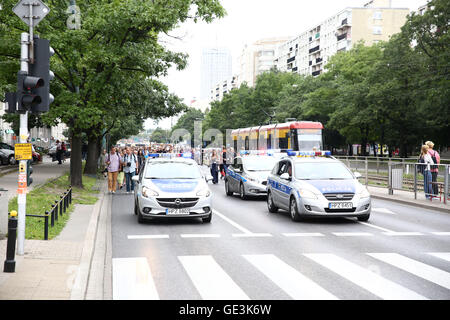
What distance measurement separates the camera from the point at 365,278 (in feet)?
24.0

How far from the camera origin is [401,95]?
159 ft

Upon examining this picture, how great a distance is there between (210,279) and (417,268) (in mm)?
2931

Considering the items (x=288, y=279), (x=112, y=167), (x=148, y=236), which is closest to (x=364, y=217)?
(x=148, y=236)

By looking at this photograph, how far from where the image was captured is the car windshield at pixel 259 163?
67.3 ft

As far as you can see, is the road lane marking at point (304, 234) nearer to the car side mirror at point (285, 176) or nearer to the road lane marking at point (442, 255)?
the road lane marking at point (442, 255)

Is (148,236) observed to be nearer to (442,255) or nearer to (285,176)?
(285,176)

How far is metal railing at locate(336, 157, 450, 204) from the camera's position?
17594 millimetres

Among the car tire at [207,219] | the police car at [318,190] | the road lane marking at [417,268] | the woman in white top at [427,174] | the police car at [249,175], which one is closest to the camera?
the road lane marking at [417,268]

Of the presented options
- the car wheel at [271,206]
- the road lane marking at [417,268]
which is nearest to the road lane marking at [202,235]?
the road lane marking at [417,268]

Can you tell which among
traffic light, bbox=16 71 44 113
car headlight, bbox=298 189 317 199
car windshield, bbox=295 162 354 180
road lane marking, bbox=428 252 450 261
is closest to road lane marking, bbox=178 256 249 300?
traffic light, bbox=16 71 44 113

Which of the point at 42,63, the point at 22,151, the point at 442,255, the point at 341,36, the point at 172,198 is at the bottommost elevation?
the point at 442,255

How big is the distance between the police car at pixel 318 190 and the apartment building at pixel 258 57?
417ft

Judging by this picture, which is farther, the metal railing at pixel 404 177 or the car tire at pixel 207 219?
the metal railing at pixel 404 177
